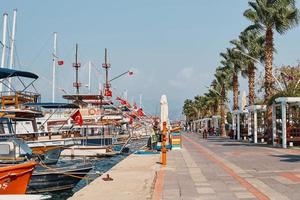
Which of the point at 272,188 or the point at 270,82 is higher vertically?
the point at 270,82

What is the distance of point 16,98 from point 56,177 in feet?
33.8

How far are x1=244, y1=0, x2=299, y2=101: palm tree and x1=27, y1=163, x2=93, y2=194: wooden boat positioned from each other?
79.9ft

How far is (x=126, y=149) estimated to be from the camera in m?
40.1

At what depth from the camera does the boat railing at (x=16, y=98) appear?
26859 millimetres

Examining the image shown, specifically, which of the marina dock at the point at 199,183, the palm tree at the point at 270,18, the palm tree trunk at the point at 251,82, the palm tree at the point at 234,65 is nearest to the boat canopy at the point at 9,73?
the marina dock at the point at 199,183

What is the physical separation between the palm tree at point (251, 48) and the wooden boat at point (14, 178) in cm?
3280

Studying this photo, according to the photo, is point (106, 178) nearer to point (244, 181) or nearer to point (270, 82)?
point (244, 181)

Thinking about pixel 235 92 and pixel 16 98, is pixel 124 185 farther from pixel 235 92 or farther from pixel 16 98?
pixel 235 92

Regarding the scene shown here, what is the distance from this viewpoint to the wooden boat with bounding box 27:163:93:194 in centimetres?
1708

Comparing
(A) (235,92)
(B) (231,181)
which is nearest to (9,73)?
(B) (231,181)

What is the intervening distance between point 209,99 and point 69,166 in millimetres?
86782

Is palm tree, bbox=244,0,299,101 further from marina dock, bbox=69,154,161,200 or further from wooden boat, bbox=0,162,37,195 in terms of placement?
wooden boat, bbox=0,162,37,195

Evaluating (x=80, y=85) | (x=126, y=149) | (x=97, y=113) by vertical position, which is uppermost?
(x=80, y=85)

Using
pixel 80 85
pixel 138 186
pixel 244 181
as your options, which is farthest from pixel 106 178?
pixel 80 85
